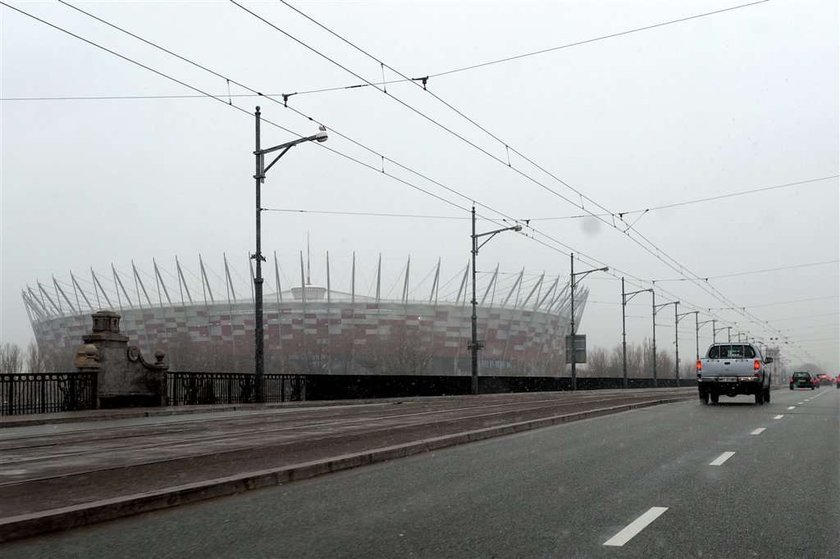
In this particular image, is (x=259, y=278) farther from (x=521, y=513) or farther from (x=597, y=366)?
(x=597, y=366)

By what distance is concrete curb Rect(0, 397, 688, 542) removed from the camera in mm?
6172

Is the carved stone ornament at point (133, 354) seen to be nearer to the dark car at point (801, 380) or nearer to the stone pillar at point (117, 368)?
the stone pillar at point (117, 368)

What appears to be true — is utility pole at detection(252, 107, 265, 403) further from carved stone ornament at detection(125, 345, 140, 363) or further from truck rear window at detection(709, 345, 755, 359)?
truck rear window at detection(709, 345, 755, 359)

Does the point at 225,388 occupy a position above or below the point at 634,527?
below

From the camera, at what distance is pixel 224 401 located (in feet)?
95.0

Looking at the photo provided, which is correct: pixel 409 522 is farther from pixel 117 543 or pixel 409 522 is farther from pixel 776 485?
pixel 776 485

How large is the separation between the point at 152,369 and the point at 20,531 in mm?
20097

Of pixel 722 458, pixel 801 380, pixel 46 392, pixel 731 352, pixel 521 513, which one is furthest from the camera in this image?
pixel 801 380

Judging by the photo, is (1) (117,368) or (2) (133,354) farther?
(2) (133,354)

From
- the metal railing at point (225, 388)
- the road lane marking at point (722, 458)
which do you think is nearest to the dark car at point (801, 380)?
the metal railing at point (225, 388)

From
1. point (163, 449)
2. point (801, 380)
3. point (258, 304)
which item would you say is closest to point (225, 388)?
point (258, 304)

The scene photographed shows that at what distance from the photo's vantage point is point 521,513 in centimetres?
705

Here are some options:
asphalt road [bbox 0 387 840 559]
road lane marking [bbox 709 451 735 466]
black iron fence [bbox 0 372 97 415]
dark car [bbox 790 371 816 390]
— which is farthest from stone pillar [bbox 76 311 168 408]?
dark car [bbox 790 371 816 390]

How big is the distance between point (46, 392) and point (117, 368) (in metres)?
2.86
